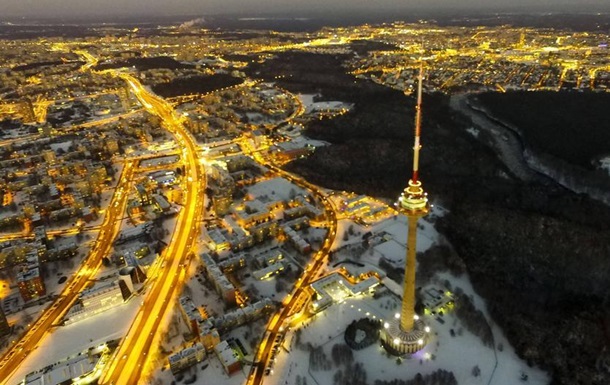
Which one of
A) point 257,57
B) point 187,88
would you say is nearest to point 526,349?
point 187,88

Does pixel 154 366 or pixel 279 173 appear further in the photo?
pixel 279 173

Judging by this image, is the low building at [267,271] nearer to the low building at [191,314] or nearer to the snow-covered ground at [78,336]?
the low building at [191,314]

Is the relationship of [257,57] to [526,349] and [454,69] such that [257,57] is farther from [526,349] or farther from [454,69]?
[526,349]

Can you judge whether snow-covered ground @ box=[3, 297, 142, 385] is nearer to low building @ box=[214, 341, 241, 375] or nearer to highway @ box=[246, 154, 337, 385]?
low building @ box=[214, 341, 241, 375]

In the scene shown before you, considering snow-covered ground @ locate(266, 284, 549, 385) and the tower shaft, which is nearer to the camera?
the tower shaft

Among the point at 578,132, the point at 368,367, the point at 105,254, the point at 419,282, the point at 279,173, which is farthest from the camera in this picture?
the point at 578,132

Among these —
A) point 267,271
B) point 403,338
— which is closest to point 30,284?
point 267,271

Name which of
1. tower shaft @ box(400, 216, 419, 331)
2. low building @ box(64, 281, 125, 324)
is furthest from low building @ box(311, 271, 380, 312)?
low building @ box(64, 281, 125, 324)
